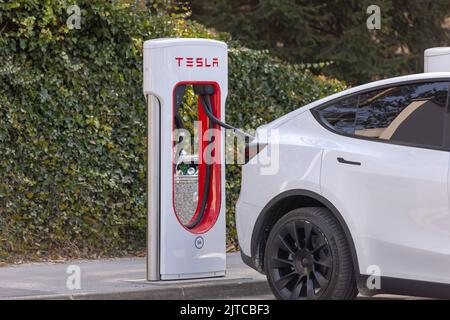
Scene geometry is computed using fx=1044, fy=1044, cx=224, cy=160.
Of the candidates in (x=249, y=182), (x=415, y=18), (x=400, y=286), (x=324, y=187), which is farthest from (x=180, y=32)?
(x=415, y=18)

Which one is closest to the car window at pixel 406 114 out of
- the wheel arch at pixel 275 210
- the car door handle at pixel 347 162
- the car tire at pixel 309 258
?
the car door handle at pixel 347 162

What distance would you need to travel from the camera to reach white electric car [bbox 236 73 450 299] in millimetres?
7023

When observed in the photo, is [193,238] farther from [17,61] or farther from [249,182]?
[17,61]

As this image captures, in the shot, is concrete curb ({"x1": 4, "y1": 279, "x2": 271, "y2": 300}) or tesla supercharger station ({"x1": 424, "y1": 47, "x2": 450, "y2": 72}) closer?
concrete curb ({"x1": 4, "y1": 279, "x2": 271, "y2": 300})

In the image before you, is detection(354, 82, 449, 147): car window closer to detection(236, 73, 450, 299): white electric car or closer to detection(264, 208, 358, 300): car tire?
detection(236, 73, 450, 299): white electric car

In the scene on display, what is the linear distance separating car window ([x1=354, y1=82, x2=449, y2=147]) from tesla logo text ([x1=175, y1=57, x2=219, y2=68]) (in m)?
1.70

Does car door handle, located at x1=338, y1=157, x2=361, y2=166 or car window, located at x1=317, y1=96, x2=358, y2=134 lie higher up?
car window, located at x1=317, y1=96, x2=358, y2=134

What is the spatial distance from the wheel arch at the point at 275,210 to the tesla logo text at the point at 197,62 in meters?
1.55

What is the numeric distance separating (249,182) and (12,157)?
295cm

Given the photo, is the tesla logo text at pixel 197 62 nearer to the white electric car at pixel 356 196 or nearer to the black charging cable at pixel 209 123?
the black charging cable at pixel 209 123

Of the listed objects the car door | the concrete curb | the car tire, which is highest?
the car door

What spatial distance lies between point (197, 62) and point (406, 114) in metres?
2.18

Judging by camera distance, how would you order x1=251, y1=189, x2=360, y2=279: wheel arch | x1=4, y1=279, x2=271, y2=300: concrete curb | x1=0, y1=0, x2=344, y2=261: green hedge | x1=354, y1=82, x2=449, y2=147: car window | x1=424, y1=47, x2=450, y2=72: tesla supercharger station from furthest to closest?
x1=0, y1=0, x2=344, y2=261: green hedge < x1=424, y1=47, x2=450, y2=72: tesla supercharger station < x1=4, y1=279, x2=271, y2=300: concrete curb < x1=251, y1=189, x2=360, y2=279: wheel arch < x1=354, y1=82, x2=449, y2=147: car window

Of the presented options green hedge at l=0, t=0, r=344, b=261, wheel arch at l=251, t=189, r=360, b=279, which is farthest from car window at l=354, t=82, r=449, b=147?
green hedge at l=0, t=0, r=344, b=261
